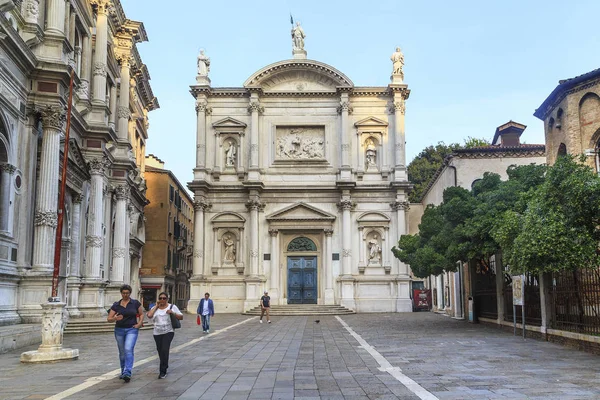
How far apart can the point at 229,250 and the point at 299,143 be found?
875 cm

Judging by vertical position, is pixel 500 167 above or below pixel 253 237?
above

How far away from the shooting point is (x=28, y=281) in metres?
19.1

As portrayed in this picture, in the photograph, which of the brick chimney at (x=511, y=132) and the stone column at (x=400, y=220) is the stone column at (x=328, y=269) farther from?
the brick chimney at (x=511, y=132)

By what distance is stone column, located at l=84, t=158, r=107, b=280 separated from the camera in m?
27.8

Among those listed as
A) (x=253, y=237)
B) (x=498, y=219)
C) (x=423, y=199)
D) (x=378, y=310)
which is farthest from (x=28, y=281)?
(x=423, y=199)

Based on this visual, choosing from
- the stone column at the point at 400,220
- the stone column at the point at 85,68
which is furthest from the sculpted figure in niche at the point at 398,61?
the stone column at the point at 85,68

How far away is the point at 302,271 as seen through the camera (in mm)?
41781

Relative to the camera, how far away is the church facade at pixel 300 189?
1606 inches

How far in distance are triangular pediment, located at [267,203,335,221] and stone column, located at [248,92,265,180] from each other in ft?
9.38

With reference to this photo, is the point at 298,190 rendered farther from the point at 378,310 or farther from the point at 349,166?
the point at 378,310

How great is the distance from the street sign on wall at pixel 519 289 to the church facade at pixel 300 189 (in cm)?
2056

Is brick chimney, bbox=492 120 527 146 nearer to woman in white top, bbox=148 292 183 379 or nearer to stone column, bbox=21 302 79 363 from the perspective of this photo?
stone column, bbox=21 302 79 363

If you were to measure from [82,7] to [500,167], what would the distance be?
25848 mm

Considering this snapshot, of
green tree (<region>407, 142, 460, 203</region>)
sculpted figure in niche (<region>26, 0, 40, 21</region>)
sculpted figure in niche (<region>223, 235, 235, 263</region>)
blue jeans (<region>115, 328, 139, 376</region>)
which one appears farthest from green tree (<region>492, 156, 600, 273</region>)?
green tree (<region>407, 142, 460, 203</region>)
